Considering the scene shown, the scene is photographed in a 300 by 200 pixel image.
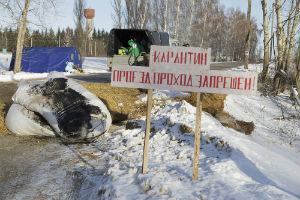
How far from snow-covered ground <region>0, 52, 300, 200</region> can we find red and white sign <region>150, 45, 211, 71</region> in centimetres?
128

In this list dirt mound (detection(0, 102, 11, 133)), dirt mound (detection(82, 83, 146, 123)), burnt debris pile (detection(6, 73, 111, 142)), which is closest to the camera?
burnt debris pile (detection(6, 73, 111, 142))

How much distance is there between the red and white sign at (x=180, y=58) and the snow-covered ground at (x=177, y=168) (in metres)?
1.28

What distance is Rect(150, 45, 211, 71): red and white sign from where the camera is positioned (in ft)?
10.2

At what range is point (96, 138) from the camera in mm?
4922

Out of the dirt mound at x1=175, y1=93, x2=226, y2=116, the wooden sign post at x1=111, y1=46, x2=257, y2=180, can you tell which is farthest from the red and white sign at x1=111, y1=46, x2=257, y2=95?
the dirt mound at x1=175, y1=93, x2=226, y2=116

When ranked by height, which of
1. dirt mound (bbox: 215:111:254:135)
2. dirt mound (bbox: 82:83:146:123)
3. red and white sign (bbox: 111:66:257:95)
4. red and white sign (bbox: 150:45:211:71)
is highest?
red and white sign (bbox: 150:45:211:71)

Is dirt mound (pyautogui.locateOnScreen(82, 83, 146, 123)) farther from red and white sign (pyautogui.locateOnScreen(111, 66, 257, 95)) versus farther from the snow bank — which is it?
red and white sign (pyautogui.locateOnScreen(111, 66, 257, 95))

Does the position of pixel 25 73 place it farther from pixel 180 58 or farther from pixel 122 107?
pixel 180 58

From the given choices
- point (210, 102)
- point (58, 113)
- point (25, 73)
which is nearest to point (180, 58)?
A: point (58, 113)

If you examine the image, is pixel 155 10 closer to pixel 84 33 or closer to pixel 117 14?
pixel 117 14

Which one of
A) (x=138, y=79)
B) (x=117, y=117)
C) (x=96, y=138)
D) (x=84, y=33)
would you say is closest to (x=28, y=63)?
(x=117, y=117)

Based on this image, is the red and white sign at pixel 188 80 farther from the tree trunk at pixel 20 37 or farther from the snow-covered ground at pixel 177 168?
the tree trunk at pixel 20 37

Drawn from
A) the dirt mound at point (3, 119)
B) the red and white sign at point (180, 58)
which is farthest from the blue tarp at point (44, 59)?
the red and white sign at point (180, 58)

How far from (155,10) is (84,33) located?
14.1m
